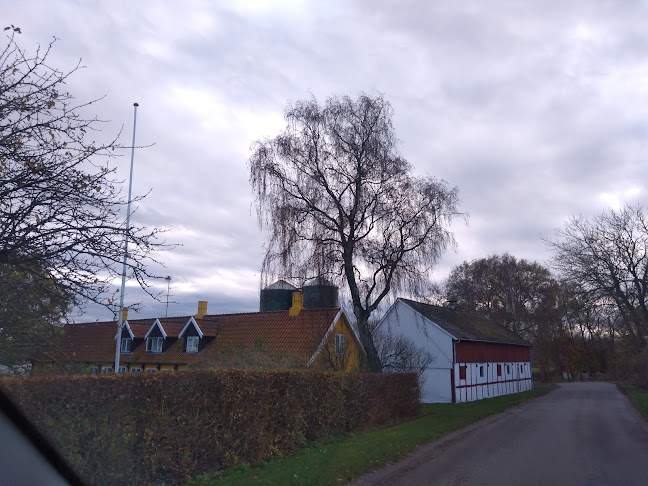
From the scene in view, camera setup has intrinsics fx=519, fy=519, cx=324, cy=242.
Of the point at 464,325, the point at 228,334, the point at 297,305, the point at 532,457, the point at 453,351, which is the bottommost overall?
the point at 532,457

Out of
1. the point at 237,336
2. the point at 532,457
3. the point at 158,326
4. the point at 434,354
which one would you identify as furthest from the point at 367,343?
the point at 158,326

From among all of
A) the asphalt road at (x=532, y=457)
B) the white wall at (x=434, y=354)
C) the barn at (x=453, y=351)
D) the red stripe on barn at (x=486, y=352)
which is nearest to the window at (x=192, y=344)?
the barn at (x=453, y=351)

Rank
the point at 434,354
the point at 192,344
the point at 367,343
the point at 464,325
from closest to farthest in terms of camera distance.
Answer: the point at 367,343
the point at 192,344
the point at 434,354
the point at 464,325

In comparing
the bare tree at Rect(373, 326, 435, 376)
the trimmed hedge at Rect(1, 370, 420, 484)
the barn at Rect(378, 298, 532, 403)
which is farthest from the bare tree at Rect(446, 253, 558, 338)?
the trimmed hedge at Rect(1, 370, 420, 484)

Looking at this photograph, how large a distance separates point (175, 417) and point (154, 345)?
25597 millimetres

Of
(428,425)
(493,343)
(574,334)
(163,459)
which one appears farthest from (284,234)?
(574,334)

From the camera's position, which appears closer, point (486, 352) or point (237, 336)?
point (237, 336)

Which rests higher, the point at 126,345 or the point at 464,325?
the point at 464,325

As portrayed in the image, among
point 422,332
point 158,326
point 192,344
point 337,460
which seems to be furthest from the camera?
point 158,326

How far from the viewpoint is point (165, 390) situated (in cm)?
871

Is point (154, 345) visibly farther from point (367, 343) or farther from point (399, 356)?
point (367, 343)

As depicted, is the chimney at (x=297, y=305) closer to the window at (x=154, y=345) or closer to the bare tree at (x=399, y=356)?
the bare tree at (x=399, y=356)

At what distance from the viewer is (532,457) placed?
11773 millimetres

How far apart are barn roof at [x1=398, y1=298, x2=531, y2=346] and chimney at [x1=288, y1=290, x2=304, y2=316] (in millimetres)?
6064
